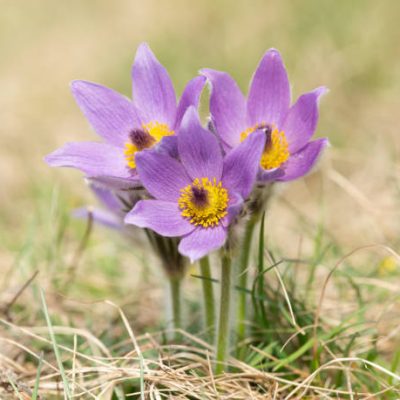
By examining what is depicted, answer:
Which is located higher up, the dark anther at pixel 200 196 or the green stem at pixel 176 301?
the dark anther at pixel 200 196

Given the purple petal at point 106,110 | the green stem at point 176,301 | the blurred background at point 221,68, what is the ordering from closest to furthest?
the purple petal at point 106,110 < the green stem at point 176,301 < the blurred background at point 221,68

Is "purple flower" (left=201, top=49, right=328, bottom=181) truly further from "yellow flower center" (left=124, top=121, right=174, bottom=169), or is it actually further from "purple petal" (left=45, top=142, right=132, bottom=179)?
"purple petal" (left=45, top=142, right=132, bottom=179)

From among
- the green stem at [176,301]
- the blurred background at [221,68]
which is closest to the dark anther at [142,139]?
the green stem at [176,301]

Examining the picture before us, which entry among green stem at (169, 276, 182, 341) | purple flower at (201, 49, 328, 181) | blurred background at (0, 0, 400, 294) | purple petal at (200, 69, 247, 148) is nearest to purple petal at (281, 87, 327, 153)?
purple flower at (201, 49, 328, 181)

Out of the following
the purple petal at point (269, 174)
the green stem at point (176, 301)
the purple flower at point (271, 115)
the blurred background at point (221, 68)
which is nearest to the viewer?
the purple petal at point (269, 174)

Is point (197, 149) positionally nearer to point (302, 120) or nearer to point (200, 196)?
point (200, 196)

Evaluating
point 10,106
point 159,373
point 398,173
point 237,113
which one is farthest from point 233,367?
point 10,106

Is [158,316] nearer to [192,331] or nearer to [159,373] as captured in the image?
[192,331]

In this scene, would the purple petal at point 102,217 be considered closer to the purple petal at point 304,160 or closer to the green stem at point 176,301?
the green stem at point 176,301
